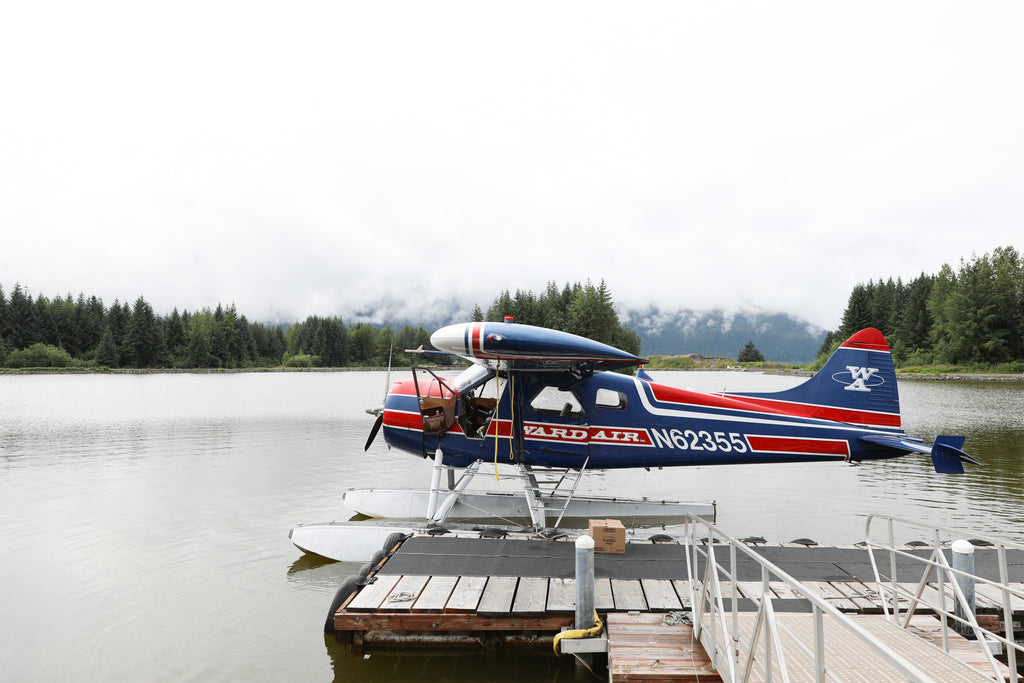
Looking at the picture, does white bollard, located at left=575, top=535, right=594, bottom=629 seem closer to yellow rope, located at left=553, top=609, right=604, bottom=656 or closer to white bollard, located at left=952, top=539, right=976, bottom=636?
yellow rope, located at left=553, top=609, right=604, bottom=656

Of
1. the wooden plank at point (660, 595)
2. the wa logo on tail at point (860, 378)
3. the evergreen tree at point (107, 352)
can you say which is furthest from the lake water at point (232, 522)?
the evergreen tree at point (107, 352)

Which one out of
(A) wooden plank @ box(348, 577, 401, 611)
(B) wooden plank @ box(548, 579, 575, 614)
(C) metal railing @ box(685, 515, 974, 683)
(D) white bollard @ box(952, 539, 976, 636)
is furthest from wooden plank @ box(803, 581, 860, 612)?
(A) wooden plank @ box(348, 577, 401, 611)

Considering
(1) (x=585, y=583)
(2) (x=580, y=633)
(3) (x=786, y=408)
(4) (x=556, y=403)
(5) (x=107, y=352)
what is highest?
(5) (x=107, y=352)

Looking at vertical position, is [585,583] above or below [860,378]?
below

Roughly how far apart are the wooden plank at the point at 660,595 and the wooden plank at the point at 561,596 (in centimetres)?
69

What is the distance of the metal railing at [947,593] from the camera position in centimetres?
363

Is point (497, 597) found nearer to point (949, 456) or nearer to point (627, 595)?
point (627, 595)

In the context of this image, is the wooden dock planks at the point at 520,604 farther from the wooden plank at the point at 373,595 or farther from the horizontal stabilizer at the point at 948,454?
the horizontal stabilizer at the point at 948,454

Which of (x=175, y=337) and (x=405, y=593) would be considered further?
(x=175, y=337)

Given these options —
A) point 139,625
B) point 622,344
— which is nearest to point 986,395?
point 139,625

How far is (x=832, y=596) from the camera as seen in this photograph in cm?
489

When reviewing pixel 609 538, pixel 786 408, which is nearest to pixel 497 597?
pixel 609 538

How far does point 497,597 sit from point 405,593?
2.75ft

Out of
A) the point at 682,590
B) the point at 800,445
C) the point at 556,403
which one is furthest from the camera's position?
the point at 556,403
